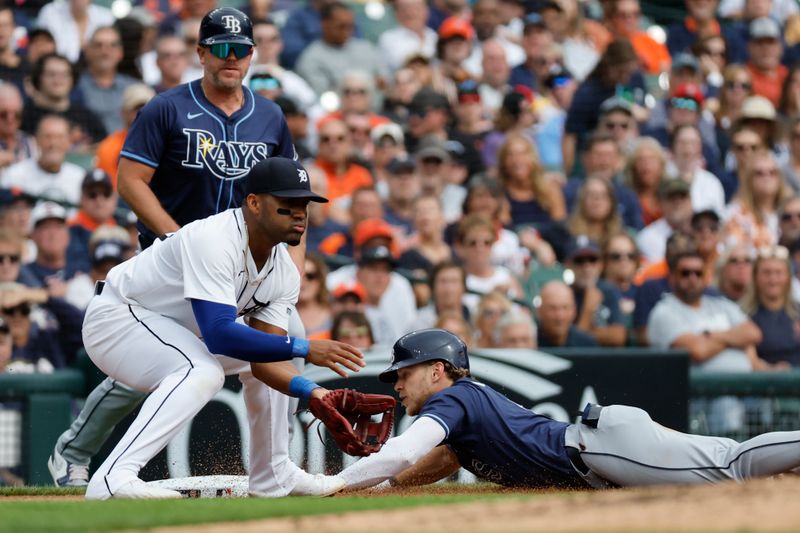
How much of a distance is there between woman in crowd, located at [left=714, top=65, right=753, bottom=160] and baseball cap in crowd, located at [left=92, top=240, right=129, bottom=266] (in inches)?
232

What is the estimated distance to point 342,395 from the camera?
5230mm

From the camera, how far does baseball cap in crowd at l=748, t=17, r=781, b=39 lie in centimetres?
1271

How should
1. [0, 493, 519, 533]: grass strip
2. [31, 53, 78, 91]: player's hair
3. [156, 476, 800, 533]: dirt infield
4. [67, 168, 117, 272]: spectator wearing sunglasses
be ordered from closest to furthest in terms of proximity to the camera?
1. [156, 476, 800, 533]: dirt infield
2. [0, 493, 519, 533]: grass strip
3. [67, 168, 117, 272]: spectator wearing sunglasses
4. [31, 53, 78, 91]: player's hair

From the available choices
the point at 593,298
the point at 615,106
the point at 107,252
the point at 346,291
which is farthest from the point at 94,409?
the point at 615,106

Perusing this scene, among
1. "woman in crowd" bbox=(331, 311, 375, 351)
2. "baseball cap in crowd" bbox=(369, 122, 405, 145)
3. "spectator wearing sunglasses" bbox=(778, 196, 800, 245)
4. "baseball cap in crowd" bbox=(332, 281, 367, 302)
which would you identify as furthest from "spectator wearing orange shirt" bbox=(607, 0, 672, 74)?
"woman in crowd" bbox=(331, 311, 375, 351)

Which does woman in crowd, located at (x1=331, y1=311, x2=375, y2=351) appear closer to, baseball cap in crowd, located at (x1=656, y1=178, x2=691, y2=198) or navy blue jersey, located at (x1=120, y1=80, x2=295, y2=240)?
navy blue jersey, located at (x1=120, y1=80, x2=295, y2=240)

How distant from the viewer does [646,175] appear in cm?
1091

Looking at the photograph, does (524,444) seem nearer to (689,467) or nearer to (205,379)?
(689,467)

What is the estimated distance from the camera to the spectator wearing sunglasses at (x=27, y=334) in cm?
827

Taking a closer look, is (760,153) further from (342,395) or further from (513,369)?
(342,395)

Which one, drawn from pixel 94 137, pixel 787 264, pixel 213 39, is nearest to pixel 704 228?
pixel 787 264

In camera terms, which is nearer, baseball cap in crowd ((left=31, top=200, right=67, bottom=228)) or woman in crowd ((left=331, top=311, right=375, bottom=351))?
woman in crowd ((left=331, top=311, right=375, bottom=351))

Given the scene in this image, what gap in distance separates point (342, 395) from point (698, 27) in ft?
29.3

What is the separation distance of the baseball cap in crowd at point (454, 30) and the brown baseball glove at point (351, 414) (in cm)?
680
